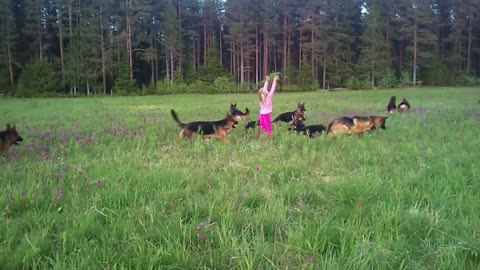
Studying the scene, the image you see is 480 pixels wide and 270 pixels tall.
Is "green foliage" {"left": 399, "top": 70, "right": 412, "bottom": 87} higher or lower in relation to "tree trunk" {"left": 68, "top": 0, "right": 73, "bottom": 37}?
lower

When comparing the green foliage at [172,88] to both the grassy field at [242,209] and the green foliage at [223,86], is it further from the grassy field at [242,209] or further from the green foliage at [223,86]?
the grassy field at [242,209]

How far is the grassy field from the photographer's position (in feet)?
9.59

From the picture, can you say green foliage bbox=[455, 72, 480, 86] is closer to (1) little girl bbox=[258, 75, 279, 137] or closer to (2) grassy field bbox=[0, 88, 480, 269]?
(1) little girl bbox=[258, 75, 279, 137]

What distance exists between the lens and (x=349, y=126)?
9.97m

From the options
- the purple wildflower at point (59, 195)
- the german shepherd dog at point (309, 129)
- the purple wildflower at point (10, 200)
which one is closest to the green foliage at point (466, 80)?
the german shepherd dog at point (309, 129)

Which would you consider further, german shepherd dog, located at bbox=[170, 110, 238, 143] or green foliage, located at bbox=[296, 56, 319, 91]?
Answer: green foliage, located at bbox=[296, 56, 319, 91]

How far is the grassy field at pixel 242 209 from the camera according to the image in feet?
9.59

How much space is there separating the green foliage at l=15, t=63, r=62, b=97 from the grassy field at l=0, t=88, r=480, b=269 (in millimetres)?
41091

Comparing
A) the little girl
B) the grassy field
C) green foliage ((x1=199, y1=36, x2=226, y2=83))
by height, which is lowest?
the grassy field

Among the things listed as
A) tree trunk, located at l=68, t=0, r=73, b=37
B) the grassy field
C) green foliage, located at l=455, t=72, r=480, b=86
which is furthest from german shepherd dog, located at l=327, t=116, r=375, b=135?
green foliage, located at l=455, t=72, r=480, b=86

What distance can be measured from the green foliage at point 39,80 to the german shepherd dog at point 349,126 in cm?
4045

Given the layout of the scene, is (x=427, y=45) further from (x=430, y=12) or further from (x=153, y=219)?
(x=153, y=219)

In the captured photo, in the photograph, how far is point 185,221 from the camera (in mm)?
3705

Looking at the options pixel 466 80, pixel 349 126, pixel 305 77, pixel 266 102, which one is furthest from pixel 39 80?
pixel 466 80
